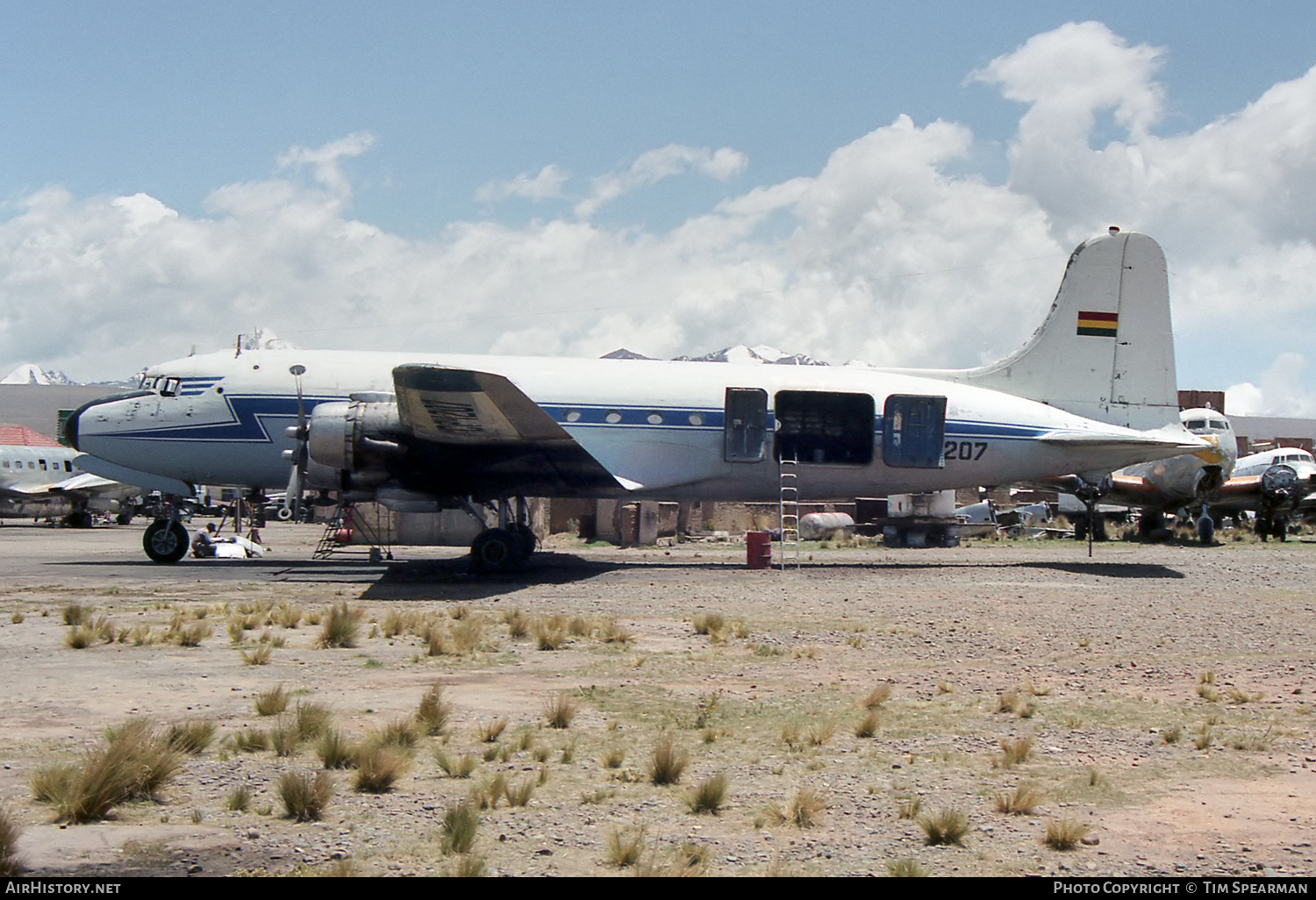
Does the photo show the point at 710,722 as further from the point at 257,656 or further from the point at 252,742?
the point at 257,656

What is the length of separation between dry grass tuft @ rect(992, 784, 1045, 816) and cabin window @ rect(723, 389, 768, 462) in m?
15.4

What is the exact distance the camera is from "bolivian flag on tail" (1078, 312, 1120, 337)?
77.2 ft

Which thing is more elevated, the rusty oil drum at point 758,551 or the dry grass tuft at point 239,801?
the rusty oil drum at point 758,551

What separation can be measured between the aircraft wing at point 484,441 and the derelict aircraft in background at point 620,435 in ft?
0.15

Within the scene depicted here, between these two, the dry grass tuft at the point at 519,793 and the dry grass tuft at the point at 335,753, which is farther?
the dry grass tuft at the point at 335,753

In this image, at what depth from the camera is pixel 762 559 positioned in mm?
21938

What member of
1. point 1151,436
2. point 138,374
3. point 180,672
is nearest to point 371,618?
point 180,672

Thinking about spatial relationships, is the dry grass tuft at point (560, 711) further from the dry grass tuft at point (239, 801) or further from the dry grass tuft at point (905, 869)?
the dry grass tuft at point (905, 869)

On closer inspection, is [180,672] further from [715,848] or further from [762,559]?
[762,559]

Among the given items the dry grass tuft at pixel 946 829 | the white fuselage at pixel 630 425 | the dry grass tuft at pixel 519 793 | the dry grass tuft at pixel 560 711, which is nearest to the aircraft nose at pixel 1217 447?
the white fuselage at pixel 630 425

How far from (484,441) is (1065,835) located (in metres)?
15.2

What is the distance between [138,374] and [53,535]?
66.0 feet

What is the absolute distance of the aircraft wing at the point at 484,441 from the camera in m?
17.6

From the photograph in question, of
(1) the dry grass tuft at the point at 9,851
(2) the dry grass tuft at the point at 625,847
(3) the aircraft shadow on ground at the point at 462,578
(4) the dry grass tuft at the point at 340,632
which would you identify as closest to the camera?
(1) the dry grass tuft at the point at 9,851
